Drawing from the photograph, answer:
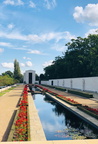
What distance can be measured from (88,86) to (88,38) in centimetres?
1891

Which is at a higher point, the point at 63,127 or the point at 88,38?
the point at 88,38

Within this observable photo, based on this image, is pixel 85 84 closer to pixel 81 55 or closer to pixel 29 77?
pixel 81 55

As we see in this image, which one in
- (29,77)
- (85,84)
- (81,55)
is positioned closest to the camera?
(85,84)

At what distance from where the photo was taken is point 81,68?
145 ft

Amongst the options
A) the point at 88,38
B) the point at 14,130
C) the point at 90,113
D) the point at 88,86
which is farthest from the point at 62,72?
the point at 14,130

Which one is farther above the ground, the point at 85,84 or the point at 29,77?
the point at 29,77

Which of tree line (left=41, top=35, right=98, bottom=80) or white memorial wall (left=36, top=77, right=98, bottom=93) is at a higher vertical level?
tree line (left=41, top=35, right=98, bottom=80)

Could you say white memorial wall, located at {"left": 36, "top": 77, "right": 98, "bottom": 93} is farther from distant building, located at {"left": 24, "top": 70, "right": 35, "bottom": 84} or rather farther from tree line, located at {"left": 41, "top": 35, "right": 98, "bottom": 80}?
distant building, located at {"left": 24, "top": 70, "right": 35, "bottom": 84}

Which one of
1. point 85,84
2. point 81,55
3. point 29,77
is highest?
point 81,55

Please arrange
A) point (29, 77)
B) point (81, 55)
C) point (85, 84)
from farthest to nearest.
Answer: point (29, 77), point (81, 55), point (85, 84)

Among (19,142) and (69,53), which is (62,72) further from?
(19,142)

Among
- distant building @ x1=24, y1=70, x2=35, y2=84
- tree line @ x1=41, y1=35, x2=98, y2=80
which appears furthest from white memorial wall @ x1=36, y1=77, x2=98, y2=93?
distant building @ x1=24, y1=70, x2=35, y2=84

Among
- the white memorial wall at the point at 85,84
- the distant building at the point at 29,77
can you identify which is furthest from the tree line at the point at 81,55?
the distant building at the point at 29,77

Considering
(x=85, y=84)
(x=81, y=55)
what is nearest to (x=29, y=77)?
(x=81, y=55)
